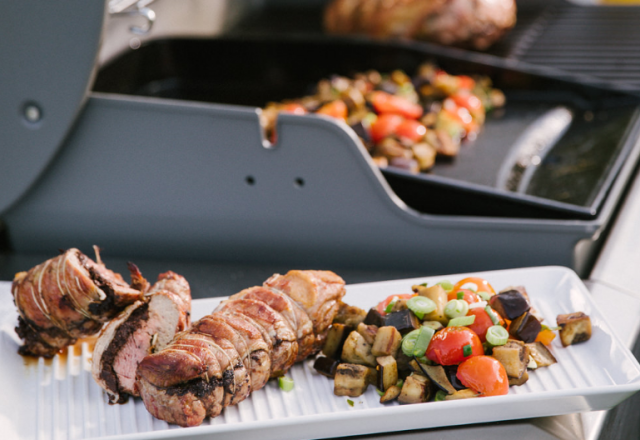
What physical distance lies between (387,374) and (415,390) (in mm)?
67

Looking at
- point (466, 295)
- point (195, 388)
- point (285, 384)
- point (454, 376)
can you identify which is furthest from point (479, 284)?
point (195, 388)

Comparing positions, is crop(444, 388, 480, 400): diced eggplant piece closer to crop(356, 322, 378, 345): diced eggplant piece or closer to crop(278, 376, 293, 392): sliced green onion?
crop(356, 322, 378, 345): diced eggplant piece

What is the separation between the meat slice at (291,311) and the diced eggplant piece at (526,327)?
426 millimetres

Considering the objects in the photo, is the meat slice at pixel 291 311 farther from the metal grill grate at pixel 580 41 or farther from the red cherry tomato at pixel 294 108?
the metal grill grate at pixel 580 41

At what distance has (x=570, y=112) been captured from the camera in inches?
102

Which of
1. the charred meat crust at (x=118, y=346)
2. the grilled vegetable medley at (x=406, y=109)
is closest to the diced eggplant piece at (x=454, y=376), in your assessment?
the charred meat crust at (x=118, y=346)

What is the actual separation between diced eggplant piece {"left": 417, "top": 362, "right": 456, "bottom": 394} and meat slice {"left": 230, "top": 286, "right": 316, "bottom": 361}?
23 centimetres

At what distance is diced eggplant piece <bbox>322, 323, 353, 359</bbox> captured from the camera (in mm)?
1429

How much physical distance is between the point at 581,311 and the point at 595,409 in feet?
0.91

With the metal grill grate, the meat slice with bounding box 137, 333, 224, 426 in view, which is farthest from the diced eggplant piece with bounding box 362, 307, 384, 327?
the metal grill grate

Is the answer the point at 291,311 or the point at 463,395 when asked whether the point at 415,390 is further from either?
the point at 291,311

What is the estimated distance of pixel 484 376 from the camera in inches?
48.8

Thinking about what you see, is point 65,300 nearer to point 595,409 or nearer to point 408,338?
point 408,338

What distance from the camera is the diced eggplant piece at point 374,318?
55.5 inches
